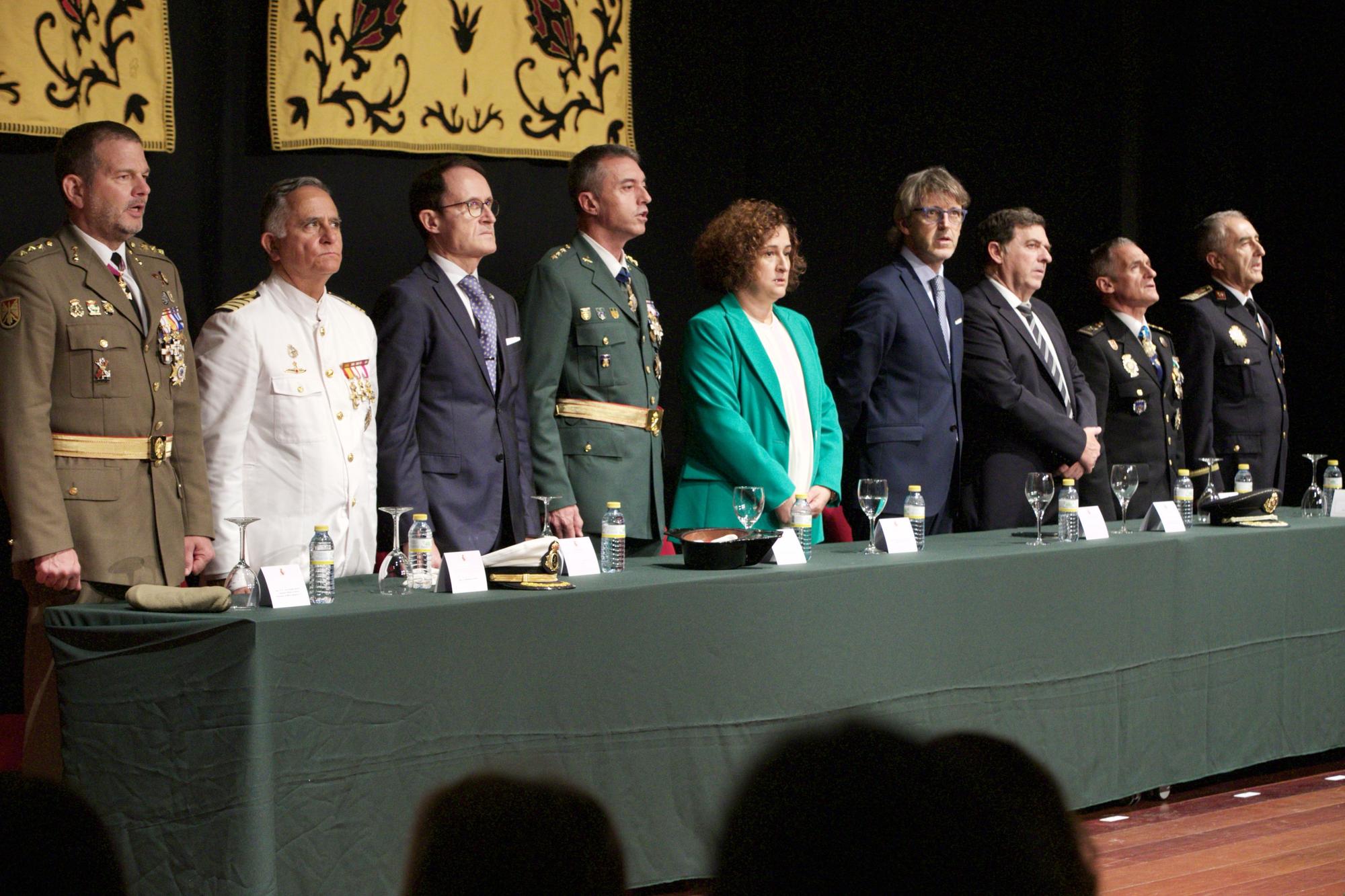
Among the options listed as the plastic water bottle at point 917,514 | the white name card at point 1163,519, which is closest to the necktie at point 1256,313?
the white name card at point 1163,519

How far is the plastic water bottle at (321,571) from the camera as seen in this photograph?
2689mm

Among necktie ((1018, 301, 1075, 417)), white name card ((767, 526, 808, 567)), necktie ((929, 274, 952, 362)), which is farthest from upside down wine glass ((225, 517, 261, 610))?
necktie ((1018, 301, 1075, 417))

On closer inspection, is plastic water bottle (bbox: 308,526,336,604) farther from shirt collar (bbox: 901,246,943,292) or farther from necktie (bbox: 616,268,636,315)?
shirt collar (bbox: 901,246,943,292)

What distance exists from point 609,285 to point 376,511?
3.03ft

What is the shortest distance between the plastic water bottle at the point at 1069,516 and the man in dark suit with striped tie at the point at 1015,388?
2.69ft

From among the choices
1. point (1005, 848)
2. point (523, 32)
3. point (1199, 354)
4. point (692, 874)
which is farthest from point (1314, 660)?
point (1005, 848)

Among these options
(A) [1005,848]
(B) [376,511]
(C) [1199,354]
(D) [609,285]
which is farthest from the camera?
(C) [1199,354]

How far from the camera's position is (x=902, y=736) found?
905 mm

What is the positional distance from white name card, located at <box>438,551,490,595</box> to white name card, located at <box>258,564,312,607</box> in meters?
0.28

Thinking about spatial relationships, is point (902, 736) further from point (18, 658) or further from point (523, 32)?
point (523, 32)

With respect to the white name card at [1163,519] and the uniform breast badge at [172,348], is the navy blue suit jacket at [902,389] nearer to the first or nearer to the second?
the white name card at [1163,519]

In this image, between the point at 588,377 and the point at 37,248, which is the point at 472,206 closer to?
the point at 588,377

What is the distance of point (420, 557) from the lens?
291 cm

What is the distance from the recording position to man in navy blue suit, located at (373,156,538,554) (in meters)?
3.73
